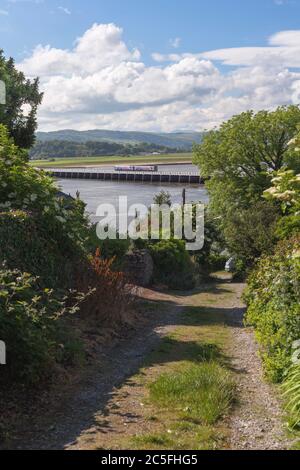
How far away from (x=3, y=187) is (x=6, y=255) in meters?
2.20

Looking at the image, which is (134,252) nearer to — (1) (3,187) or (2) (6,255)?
(1) (3,187)

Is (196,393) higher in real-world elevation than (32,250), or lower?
lower

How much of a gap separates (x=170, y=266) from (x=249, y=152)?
16.4 m

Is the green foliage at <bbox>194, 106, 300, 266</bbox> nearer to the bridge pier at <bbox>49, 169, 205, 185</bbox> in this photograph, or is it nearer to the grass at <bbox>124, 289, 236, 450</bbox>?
the grass at <bbox>124, 289, 236, 450</bbox>

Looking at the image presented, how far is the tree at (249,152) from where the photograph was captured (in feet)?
121

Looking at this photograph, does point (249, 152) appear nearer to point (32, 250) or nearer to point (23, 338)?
point (32, 250)

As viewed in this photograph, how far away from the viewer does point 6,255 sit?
9156 mm

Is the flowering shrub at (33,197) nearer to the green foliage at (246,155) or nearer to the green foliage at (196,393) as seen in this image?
the green foliage at (196,393)

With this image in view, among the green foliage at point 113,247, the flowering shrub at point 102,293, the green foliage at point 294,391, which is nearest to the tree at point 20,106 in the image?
the green foliage at point 113,247

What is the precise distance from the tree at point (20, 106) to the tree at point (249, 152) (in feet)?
Result: 54.4

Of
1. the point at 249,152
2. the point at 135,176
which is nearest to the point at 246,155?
the point at 249,152

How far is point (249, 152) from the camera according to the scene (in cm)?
3750

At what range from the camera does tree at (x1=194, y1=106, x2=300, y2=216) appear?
3700 cm
